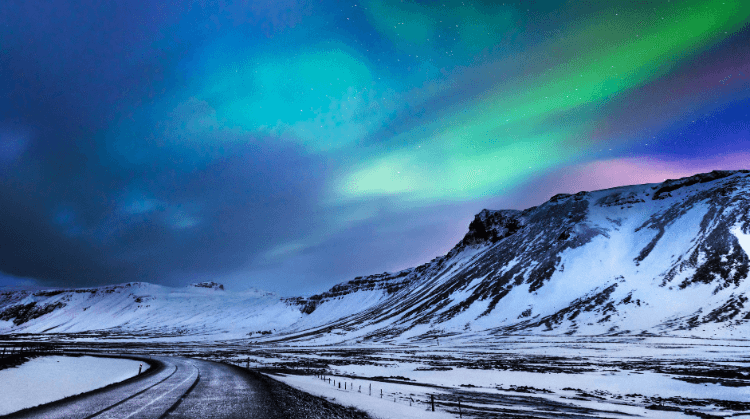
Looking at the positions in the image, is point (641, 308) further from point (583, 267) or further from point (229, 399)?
point (229, 399)

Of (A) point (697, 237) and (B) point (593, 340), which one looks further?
(A) point (697, 237)

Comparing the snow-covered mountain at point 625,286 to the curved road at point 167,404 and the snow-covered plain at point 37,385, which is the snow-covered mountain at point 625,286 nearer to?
the snow-covered plain at point 37,385

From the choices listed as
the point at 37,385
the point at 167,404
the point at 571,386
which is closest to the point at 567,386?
the point at 571,386

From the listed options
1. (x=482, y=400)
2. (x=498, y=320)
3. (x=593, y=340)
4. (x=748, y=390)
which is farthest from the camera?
(x=498, y=320)

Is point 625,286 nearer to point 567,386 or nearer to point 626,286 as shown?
point 626,286

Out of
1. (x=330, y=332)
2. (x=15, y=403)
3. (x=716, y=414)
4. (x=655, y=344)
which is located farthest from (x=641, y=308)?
(x=15, y=403)

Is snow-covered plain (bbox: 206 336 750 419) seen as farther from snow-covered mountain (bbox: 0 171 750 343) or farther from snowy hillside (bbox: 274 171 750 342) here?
snow-covered mountain (bbox: 0 171 750 343)

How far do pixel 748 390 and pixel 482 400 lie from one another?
85.2 feet

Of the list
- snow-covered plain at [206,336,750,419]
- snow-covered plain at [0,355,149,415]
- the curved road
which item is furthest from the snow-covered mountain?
the curved road

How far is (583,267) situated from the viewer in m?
173

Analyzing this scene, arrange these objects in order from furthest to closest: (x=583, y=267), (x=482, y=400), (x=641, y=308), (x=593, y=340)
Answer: (x=583, y=267)
(x=641, y=308)
(x=593, y=340)
(x=482, y=400)

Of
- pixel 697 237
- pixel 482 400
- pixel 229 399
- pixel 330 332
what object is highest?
pixel 697 237

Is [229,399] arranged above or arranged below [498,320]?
above

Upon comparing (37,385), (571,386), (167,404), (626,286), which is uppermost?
(167,404)
